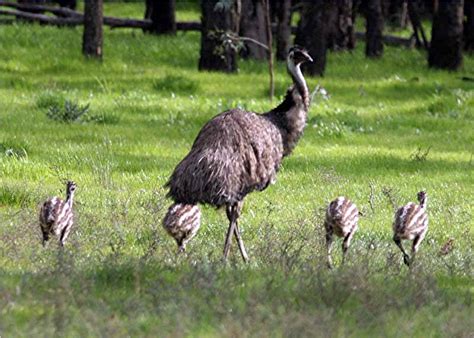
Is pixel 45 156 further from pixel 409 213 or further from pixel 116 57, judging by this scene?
pixel 116 57

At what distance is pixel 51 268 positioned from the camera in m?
10.3

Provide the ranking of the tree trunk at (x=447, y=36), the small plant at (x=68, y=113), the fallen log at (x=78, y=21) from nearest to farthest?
1. the small plant at (x=68, y=113)
2. the tree trunk at (x=447, y=36)
3. the fallen log at (x=78, y=21)

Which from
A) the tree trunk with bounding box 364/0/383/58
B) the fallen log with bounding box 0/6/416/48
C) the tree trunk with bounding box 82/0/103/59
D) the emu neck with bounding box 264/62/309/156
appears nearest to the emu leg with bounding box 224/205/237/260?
the emu neck with bounding box 264/62/309/156

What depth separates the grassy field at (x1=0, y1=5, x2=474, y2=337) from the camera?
29.5ft

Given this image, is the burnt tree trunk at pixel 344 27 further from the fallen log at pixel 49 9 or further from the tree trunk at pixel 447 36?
→ the fallen log at pixel 49 9

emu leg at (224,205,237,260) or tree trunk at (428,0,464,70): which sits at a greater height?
emu leg at (224,205,237,260)

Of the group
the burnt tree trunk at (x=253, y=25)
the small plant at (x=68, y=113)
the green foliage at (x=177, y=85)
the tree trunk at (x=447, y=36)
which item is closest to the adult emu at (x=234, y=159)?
the small plant at (x=68, y=113)

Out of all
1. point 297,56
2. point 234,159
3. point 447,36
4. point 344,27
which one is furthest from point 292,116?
point 344,27

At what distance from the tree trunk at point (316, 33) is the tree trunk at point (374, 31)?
592 centimetres

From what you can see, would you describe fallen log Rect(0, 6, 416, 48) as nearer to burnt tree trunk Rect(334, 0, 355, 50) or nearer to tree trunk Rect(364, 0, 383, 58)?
burnt tree trunk Rect(334, 0, 355, 50)

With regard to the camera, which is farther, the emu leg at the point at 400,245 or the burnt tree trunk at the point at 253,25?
the burnt tree trunk at the point at 253,25

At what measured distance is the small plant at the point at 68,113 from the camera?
21406mm

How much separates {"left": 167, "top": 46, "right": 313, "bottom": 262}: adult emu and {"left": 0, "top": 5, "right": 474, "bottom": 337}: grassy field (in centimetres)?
49

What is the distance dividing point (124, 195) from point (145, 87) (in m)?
10.8
